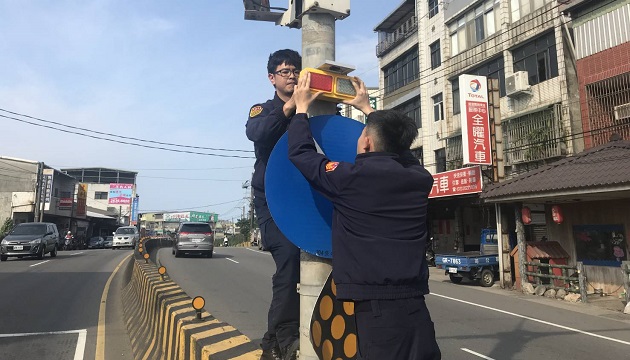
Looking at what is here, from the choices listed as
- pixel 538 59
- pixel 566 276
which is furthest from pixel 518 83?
pixel 566 276

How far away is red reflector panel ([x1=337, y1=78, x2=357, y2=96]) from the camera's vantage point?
200cm

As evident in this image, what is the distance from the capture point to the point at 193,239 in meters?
19.8

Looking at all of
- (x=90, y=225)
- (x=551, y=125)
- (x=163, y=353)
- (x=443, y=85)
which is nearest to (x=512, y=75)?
(x=551, y=125)

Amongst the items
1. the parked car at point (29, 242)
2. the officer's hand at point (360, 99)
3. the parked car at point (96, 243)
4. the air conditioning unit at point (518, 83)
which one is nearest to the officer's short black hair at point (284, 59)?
the officer's hand at point (360, 99)

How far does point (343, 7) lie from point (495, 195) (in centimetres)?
1195

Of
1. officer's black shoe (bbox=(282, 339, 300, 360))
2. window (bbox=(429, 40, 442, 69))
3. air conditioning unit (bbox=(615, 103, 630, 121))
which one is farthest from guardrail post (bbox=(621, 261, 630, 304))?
window (bbox=(429, 40, 442, 69))

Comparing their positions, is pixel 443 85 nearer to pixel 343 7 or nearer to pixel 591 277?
pixel 591 277

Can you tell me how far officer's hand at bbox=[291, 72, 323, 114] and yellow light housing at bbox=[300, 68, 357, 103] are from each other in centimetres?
2

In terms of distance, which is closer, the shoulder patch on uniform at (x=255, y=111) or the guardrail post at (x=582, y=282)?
the shoulder patch on uniform at (x=255, y=111)

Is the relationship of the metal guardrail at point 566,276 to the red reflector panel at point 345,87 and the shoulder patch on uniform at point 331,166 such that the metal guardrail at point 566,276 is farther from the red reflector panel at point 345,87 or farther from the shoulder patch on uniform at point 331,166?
the shoulder patch on uniform at point 331,166

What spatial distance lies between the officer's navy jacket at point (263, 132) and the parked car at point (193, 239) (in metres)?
18.2

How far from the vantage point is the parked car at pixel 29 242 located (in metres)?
17.0

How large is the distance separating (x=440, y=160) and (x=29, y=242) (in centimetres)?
1942

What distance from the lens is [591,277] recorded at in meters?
12.2
